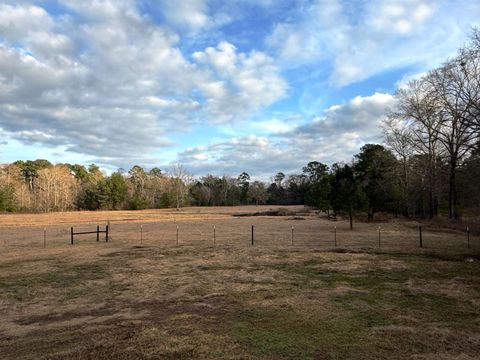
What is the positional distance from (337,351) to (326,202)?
3840 cm

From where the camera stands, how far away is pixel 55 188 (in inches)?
3622

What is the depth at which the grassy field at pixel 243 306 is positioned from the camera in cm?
634

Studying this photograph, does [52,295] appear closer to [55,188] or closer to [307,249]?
[307,249]

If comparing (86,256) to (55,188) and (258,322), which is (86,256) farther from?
(55,188)

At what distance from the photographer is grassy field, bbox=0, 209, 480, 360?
6340 millimetres

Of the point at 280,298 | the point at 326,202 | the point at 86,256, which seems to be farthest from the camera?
the point at 326,202

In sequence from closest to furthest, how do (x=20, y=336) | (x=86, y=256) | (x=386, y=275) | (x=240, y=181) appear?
1. (x=20, y=336)
2. (x=386, y=275)
3. (x=86, y=256)
4. (x=240, y=181)

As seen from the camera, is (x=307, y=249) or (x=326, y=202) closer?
(x=307, y=249)

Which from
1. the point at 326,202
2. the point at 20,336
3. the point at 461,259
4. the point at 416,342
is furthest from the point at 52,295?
the point at 326,202

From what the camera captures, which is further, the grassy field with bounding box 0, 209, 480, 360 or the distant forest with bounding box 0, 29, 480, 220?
the distant forest with bounding box 0, 29, 480, 220

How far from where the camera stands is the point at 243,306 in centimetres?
900

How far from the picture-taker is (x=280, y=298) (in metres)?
9.66

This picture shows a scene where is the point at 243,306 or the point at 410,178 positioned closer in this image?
the point at 243,306

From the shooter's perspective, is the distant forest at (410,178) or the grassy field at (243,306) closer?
the grassy field at (243,306)
